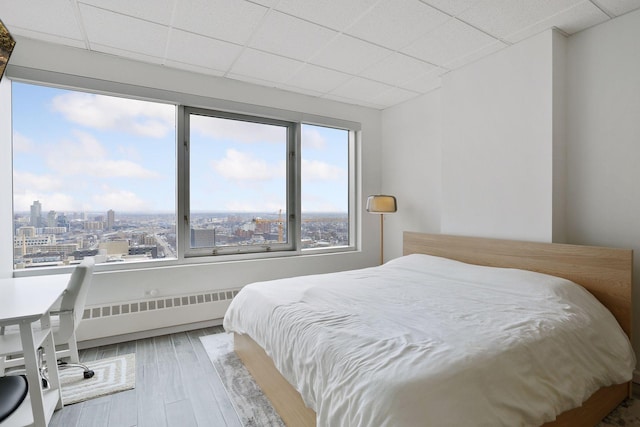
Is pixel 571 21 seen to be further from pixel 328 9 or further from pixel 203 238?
pixel 203 238

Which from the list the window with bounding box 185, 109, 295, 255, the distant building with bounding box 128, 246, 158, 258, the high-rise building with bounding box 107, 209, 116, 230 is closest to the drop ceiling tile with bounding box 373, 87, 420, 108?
the window with bounding box 185, 109, 295, 255

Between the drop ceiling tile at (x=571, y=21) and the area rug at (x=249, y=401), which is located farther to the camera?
the drop ceiling tile at (x=571, y=21)

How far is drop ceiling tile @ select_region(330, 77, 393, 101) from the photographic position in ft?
11.5

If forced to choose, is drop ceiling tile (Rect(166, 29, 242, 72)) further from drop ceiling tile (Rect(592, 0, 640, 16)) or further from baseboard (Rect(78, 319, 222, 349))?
drop ceiling tile (Rect(592, 0, 640, 16))

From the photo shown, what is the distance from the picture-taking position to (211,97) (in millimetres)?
3344

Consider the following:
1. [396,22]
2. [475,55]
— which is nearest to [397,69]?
[475,55]

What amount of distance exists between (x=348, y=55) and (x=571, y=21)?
171 cm

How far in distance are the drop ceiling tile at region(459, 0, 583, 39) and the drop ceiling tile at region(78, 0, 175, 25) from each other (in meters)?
2.11

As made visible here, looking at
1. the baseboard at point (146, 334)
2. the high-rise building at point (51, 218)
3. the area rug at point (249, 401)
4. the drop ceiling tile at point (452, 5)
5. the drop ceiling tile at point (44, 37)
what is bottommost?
the area rug at point (249, 401)

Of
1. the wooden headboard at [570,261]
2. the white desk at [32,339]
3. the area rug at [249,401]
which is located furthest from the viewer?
the wooden headboard at [570,261]

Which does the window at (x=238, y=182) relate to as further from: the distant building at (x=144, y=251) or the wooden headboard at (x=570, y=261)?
the wooden headboard at (x=570, y=261)

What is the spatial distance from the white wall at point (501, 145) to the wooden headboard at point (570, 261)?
177mm

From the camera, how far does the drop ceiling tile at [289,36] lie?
2389mm

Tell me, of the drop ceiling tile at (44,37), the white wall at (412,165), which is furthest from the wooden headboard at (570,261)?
the drop ceiling tile at (44,37)
